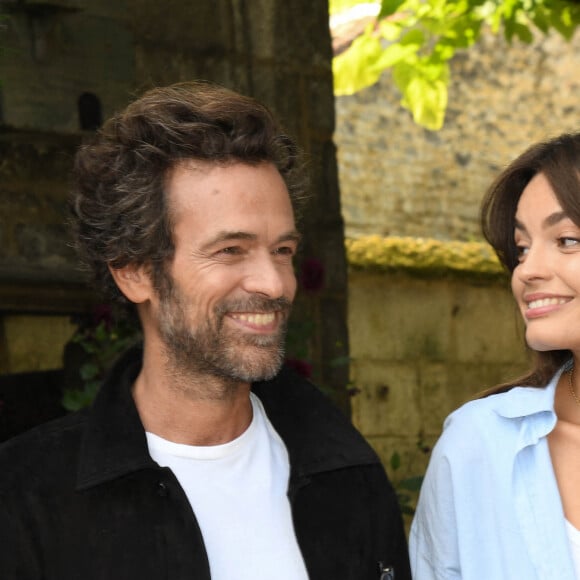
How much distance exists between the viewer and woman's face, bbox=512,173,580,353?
3.24m

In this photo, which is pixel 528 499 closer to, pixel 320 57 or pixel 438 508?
pixel 438 508

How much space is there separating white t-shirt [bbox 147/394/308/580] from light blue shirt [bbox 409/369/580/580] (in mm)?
416

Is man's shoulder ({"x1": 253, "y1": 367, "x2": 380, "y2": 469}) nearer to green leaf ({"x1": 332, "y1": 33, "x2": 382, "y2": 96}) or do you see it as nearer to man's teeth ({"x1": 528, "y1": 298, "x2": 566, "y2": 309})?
man's teeth ({"x1": 528, "y1": 298, "x2": 566, "y2": 309})

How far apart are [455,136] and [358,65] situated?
4.08 m

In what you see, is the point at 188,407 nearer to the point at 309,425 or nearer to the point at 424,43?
the point at 309,425

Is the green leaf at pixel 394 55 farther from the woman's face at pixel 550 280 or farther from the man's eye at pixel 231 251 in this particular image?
the man's eye at pixel 231 251

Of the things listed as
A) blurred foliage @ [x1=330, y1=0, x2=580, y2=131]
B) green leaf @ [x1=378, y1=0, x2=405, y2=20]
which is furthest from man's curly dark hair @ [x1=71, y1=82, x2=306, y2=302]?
blurred foliage @ [x1=330, y1=0, x2=580, y2=131]

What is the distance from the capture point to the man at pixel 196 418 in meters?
3.02

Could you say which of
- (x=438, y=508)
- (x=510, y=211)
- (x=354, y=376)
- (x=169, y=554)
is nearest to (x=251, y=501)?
(x=169, y=554)

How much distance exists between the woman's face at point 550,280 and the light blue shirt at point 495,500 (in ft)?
0.69

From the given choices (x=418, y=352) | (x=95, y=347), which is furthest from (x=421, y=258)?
(x=95, y=347)

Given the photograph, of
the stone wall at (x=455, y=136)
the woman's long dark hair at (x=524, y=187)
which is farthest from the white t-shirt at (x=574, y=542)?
the stone wall at (x=455, y=136)

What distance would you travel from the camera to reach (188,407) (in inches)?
126

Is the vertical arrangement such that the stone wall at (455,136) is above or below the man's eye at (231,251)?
above
